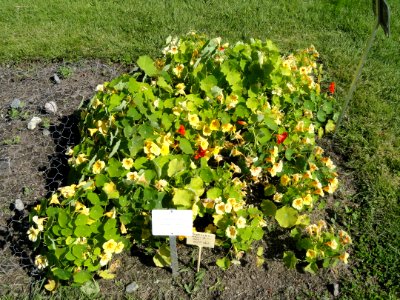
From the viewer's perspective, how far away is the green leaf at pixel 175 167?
2328 mm

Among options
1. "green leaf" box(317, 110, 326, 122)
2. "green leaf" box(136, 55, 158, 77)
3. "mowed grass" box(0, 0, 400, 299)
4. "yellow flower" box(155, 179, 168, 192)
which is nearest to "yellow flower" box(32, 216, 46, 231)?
"yellow flower" box(155, 179, 168, 192)

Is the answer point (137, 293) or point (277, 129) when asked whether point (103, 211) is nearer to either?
point (137, 293)

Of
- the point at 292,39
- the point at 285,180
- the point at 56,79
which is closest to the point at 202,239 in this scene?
the point at 285,180

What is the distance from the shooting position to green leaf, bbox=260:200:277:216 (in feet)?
8.16

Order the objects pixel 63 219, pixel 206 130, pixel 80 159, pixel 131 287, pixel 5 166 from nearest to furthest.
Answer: pixel 63 219 < pixel 131 287 < pixel 80 159 < pixel 206 130 < pixel 5 166

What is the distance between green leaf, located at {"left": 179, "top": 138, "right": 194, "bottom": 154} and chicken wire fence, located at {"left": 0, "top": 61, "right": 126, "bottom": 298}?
2.58ft

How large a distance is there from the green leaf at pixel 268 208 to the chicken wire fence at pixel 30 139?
3.84 feet

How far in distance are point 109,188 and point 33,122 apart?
1204 millimetres

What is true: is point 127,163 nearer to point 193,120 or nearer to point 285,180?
point 193,120

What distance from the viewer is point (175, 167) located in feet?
7.66

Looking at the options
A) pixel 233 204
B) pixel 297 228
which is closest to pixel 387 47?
pixel 297 228

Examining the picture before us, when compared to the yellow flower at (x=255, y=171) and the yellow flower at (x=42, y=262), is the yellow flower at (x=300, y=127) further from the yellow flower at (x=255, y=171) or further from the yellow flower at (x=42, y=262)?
the yellow flower at (x=42, y=262)

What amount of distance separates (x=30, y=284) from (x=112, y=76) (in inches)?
73.1

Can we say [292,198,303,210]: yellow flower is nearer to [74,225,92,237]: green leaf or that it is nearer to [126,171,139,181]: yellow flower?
[126,171,139,181]: yellow flower
